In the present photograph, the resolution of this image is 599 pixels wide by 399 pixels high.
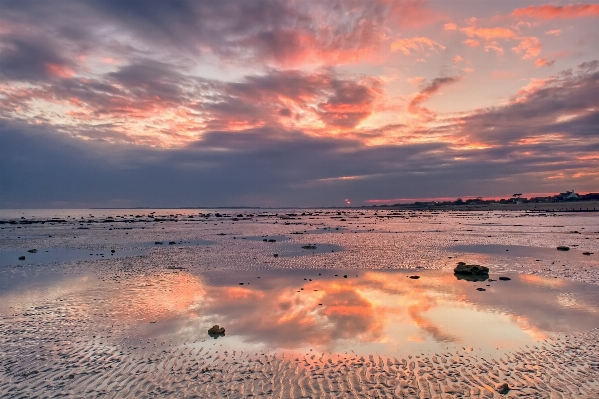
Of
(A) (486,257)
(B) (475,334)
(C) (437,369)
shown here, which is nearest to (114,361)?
(C) (437,369)

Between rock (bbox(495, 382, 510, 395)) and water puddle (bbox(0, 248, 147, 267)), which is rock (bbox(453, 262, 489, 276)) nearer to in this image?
rock (bbox(495, 382, 510, 395))

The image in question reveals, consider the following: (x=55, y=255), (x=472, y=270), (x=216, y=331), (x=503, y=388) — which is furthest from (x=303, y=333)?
(x=55, y=255)

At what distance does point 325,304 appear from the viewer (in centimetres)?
1692

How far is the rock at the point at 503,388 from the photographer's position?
884 cm

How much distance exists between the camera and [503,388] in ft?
29.3

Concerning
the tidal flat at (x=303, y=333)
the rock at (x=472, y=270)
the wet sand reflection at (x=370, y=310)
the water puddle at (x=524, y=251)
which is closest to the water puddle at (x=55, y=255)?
the tidal flat at (x=303, y=333)

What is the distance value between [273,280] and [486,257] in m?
20.1

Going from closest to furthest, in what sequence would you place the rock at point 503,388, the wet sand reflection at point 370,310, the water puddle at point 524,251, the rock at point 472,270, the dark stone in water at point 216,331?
the rock at point 503,388 → the wet sand reflection at point 370,310 → the dark stone in water at point 216,331 → the rock at point 472,270 → the water puddle at point 524,251

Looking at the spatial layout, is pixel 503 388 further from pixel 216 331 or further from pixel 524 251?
pixel 524 251

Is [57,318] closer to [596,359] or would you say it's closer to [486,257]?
[596,359]

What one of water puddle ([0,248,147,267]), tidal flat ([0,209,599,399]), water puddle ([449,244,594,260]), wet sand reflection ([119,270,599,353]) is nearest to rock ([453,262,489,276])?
tidal flat ([0,209,599,399])

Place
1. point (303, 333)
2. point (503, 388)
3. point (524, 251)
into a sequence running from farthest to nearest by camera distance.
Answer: point (524, 251), point (303, 333), point (503, 388)

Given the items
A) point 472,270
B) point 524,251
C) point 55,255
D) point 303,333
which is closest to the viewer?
point 303,333

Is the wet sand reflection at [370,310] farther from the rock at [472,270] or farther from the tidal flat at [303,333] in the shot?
the rock at [472,270]
